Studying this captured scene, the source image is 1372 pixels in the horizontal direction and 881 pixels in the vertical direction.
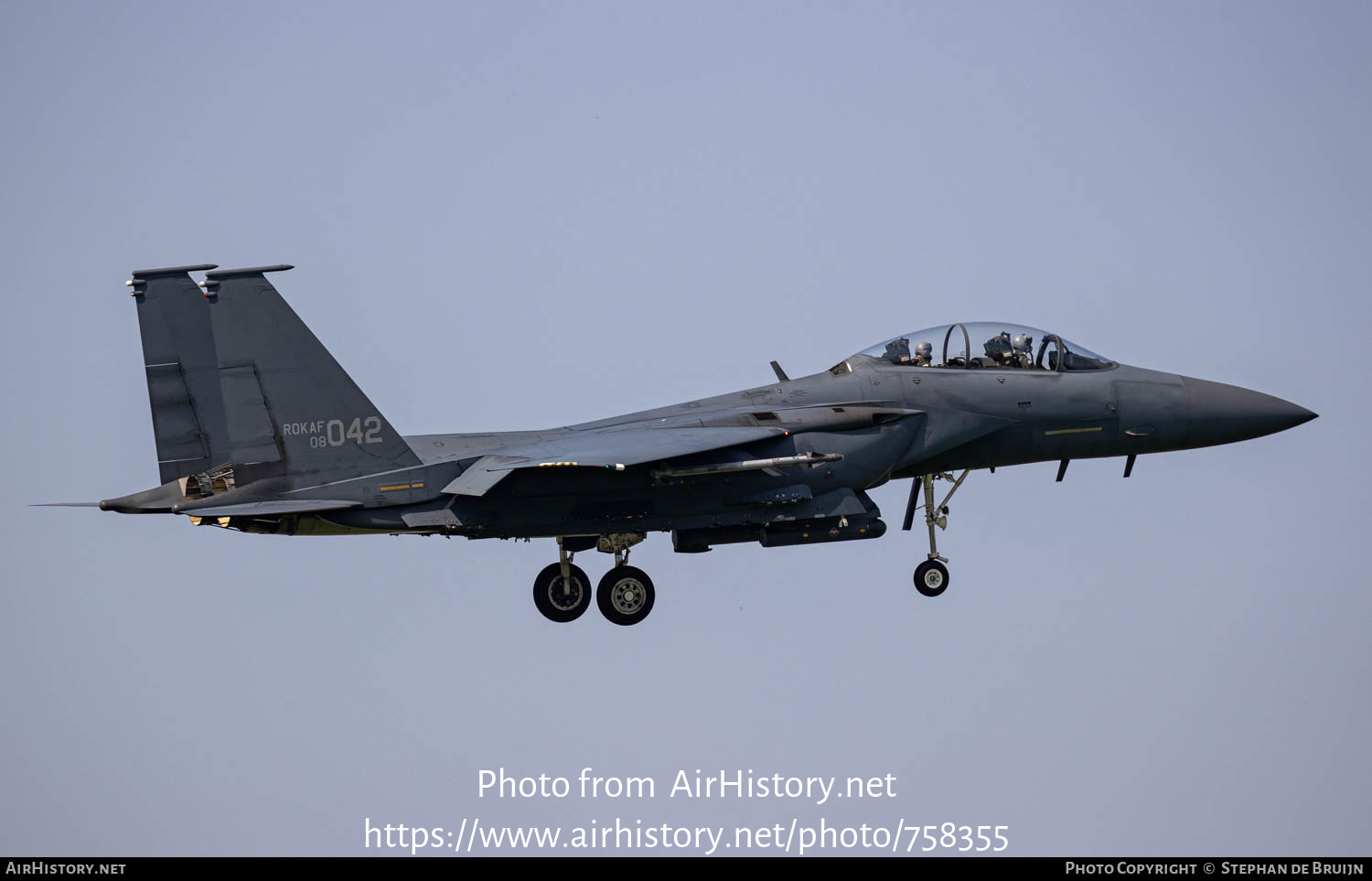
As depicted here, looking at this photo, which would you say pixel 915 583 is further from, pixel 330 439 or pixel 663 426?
pixel 330 439

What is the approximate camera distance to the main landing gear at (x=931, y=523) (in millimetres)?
27828

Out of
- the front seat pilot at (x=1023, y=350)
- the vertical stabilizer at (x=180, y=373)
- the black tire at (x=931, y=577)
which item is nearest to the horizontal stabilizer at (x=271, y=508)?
the vertical stabilizer at (x=180, y=373)

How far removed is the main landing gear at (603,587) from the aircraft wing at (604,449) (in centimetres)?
137

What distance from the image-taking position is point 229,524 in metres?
24.7

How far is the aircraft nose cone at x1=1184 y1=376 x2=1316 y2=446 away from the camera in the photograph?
28.2 m

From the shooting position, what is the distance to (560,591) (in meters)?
26.8

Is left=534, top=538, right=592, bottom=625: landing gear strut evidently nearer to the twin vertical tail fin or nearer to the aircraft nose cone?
the twin vertical tail fin

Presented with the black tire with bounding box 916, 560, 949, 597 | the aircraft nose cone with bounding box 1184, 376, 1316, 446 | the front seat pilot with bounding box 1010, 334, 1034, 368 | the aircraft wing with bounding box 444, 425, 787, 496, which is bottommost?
the black tire with bounding box 916, 560, 949, 597

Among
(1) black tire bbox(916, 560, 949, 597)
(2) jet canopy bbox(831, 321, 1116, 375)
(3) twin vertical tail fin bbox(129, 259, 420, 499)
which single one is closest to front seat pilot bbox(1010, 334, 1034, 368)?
(2) jet canopy bbox(831, 321, 1116, 375)

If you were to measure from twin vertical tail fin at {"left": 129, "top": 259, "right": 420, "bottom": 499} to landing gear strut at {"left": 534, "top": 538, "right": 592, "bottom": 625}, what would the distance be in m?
2.78

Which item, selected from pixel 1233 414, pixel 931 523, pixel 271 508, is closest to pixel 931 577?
pixel 931 523

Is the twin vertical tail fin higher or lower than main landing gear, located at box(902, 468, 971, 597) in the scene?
higher

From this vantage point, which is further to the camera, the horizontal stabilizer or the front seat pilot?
the front seat pilot

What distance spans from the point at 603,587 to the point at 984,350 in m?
5.95
